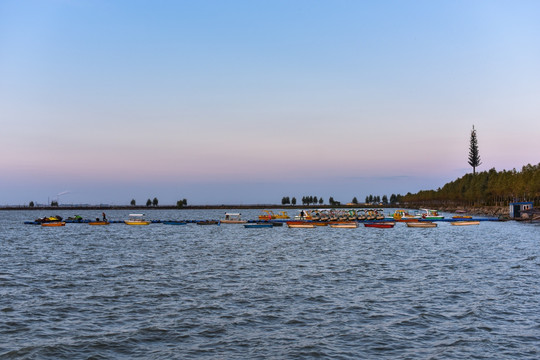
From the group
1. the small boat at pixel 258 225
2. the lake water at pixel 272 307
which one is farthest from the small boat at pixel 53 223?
the lake water at pixel 272 307

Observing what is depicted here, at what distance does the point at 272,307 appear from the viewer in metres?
27.1

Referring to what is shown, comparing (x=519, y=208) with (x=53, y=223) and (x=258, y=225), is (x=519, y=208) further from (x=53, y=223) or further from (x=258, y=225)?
(x=53, y=223)

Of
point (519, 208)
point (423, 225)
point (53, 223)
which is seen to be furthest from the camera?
point (519, 208)

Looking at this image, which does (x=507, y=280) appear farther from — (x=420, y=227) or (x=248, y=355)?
(x=420, y=227)

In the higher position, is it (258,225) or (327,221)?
(327,221)

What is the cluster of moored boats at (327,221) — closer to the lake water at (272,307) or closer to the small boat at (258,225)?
the small boat at (258,225)

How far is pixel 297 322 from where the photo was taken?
23.8 m

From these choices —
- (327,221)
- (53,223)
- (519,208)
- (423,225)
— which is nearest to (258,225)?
(327,221)

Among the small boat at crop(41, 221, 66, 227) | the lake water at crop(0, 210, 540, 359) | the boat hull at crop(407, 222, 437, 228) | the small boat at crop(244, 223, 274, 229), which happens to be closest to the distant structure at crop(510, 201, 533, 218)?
the boat hull at crop(407, 222, 437, 228)

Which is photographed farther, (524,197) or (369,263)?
(524,197)

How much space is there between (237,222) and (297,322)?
314 ft

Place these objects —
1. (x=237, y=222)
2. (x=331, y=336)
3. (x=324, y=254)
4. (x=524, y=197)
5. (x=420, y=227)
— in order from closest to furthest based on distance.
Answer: (x=331, y=336) < (x=324, y=254) < (x=420, y=227) < (x=237, y=222) < (x=524, y=197)

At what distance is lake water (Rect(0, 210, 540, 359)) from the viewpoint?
65.5 ft

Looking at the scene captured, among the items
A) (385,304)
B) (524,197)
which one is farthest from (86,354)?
(524,197)
